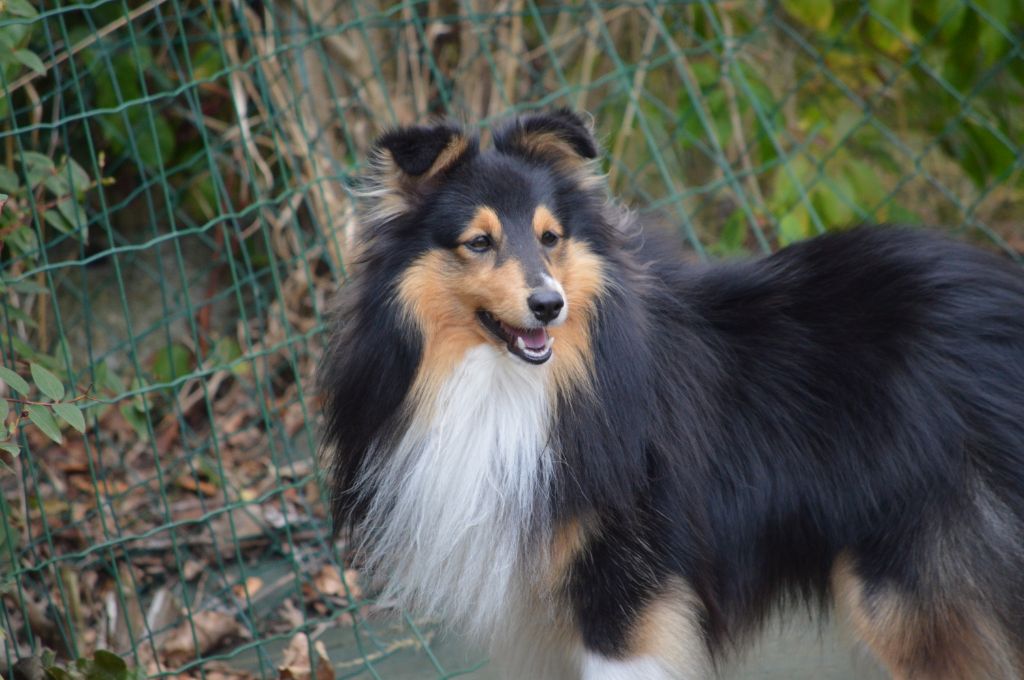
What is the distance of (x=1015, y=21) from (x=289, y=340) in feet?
10.8

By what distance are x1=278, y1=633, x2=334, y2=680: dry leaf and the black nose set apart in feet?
5.06

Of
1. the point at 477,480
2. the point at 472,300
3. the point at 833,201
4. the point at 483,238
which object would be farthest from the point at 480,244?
the point at 833,201

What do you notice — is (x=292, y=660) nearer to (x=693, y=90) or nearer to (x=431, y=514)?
(x=431, y=514)

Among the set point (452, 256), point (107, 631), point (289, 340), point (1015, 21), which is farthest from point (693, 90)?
point (107, 631)

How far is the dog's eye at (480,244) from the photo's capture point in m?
2.89

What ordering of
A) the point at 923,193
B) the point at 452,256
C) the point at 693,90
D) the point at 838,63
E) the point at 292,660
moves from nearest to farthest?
1. the point at 452,256
2. the point at 292,660
3. the point at 693,90
4. the point at 838,63
5. the point at 923,193

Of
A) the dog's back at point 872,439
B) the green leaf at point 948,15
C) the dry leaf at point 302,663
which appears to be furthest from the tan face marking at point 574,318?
the green leaf at point 948,15

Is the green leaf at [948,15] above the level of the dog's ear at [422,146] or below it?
above

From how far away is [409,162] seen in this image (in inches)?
115

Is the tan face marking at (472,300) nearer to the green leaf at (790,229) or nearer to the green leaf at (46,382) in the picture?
the green leaf at (46,382)

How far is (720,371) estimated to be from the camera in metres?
3.10

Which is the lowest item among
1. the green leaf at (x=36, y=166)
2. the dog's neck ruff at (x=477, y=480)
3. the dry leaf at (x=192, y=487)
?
the dry leaf at (x=192, y=487)

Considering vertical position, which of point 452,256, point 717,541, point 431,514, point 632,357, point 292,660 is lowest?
point 292,660

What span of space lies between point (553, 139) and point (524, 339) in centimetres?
54
